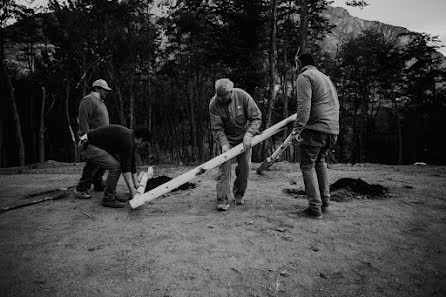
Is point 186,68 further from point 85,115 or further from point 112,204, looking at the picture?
point 112,204

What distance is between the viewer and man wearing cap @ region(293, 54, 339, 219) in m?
4.19

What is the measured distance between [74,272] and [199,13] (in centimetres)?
2017

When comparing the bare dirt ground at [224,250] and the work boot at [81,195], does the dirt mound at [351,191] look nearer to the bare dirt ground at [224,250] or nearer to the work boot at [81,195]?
the bare dirt ground at [224,250]

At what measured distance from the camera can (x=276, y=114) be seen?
28.0 m

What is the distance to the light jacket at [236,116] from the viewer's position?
15.8 feet

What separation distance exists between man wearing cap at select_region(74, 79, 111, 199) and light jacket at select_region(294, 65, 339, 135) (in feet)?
12.1

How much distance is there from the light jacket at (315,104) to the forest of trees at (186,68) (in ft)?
36.3

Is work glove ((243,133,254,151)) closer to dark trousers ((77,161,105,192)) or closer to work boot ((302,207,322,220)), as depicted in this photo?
work boot ((302,207,322,220))

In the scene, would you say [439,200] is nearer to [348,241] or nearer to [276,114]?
[348,241]

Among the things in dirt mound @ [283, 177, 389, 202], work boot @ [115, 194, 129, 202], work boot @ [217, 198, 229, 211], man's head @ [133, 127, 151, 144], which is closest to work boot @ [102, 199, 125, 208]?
work boot @ [115, 194, 129, 202]

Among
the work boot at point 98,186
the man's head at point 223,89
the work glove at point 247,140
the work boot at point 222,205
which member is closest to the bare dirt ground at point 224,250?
the work boot at point 222,205

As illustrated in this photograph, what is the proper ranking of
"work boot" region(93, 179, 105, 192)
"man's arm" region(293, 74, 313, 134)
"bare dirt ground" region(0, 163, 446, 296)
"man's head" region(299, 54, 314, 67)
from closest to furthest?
"bare dirt ground" region(0, 163, 446, 296)
"man's arm" region(293, 74, 313, 134)
"man's head" region(299, 54, 314, 67)
"work boot" region(93, 179, 105, 192)

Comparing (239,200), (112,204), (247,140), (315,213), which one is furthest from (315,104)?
(112,204)

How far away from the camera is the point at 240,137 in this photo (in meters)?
5.02
